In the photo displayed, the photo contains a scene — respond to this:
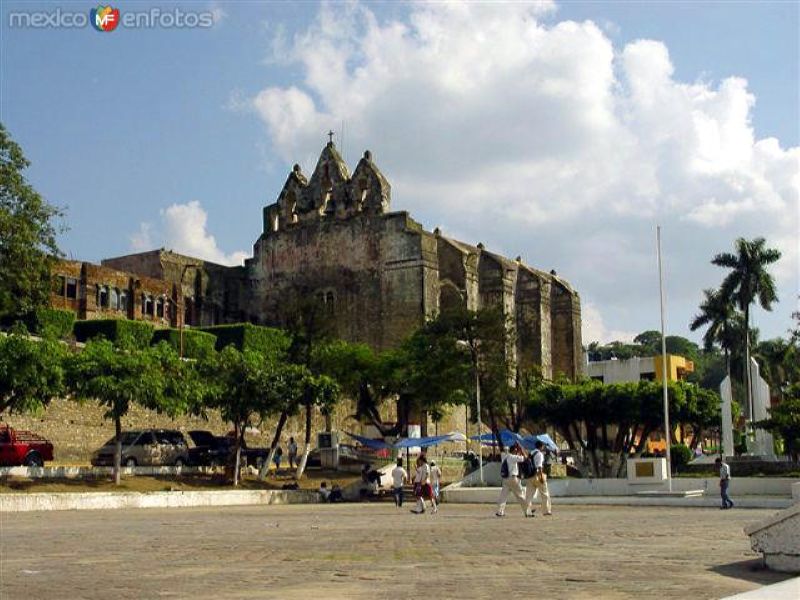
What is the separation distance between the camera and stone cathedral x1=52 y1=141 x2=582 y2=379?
5644 cm

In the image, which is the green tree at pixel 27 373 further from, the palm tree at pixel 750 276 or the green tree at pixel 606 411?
the palm tree at pixel 750 276

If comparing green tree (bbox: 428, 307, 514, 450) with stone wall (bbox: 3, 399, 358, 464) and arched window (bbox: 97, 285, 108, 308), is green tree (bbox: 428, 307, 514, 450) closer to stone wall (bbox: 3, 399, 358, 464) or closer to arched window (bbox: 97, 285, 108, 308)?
stone wall (bbox: 3, 399, 358, 464)

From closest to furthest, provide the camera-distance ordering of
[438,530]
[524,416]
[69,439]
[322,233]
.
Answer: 1. [438,530]
2. [69,439]
3. [524,416]
4. [322,233]

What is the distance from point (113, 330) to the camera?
145 ft

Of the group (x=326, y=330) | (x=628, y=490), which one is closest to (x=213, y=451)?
(x=326, y=330)

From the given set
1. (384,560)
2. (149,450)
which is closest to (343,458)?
(149,450)

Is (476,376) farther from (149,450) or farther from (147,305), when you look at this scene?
(147,305)

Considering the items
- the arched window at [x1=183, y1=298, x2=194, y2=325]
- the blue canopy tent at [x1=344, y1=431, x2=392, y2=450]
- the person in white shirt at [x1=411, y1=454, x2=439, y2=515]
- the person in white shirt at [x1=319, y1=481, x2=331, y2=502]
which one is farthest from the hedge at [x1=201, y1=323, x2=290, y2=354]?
the person in white shirt at [x1=411, y1=454, x2=439, y2=515]

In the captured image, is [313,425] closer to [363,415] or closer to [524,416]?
[363,415]

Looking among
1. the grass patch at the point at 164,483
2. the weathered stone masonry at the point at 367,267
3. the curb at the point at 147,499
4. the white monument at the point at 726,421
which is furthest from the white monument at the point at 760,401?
the curb at the point at 147,499

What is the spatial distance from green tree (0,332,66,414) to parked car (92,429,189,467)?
5847 mm

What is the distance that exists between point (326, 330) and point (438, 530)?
26591 mm

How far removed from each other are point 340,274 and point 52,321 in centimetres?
1968

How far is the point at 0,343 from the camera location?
2738cm
